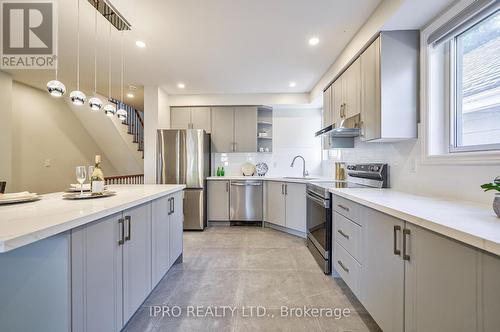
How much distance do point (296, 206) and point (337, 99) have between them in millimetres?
1675

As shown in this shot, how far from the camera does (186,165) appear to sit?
3.94m

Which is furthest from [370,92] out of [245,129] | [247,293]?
[245,129]

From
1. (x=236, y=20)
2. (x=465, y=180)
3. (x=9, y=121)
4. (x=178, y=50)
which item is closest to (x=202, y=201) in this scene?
(x=178, y=50)

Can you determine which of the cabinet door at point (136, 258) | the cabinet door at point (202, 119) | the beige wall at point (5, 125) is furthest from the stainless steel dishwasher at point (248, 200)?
the beige wall at point (5, 125)

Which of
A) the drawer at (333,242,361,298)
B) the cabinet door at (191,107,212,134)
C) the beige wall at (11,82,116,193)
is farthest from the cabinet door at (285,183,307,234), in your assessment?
the beige wall at (11,82,116,193)

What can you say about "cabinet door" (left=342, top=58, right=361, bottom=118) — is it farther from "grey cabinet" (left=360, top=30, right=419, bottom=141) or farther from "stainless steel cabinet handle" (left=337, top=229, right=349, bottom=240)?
"stainless steel cabinet handle" (left=337, top=229, right=349, bottom=240)

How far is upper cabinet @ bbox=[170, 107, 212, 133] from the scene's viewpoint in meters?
4.51

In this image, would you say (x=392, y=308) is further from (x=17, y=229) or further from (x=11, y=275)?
(x=11, y=275)

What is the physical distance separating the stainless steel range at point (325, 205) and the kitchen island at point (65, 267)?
1783 mm

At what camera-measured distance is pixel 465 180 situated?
4.97ft

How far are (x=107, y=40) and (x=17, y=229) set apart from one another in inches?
97.0

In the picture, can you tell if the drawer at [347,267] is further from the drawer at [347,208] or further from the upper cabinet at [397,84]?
the upper cabinet at [397,84]

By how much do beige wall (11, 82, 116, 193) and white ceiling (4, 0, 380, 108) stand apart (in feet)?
2.26

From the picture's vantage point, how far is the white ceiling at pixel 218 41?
201 cm
